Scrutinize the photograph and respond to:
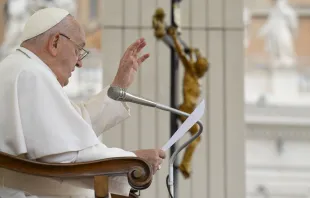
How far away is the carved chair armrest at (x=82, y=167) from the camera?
88.3 inches

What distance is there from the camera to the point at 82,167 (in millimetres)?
2248

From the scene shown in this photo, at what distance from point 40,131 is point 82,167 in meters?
0.21

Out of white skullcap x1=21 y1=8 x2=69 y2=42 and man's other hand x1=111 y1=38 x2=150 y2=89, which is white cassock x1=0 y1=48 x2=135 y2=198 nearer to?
white skullcap x1=21 y1=8 x2=69 y2=42

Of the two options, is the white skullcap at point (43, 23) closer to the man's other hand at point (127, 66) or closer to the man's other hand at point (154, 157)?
the man's other hand at point (127, 66)

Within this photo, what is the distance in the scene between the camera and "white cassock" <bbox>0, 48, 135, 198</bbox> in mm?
2324

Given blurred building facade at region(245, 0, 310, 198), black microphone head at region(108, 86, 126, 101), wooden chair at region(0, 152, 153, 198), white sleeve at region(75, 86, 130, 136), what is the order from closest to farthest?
wooden chair at region(0, 152, 153, 198)
black microphone head at region(108, 86, 126, 101)
white sleeve at region(75, 86, 130, 136)
blurred building facade at region(245, 0, 310, 198)

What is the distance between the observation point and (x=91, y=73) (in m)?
10.2

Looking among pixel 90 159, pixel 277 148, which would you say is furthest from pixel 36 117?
pixel 277 148

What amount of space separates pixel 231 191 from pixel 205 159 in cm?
30

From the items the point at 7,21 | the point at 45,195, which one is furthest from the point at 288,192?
the point at 45,195

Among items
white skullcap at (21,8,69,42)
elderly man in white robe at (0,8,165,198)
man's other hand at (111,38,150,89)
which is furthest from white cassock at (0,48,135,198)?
man's other hand at (111,38,150,89)

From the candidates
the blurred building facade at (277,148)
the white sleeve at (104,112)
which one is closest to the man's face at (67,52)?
the white sleeve at (104,112)

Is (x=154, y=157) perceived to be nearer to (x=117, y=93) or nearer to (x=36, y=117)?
(x=117, y=93)

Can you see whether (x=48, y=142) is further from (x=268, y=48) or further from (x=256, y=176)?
(x=268, y=48)
